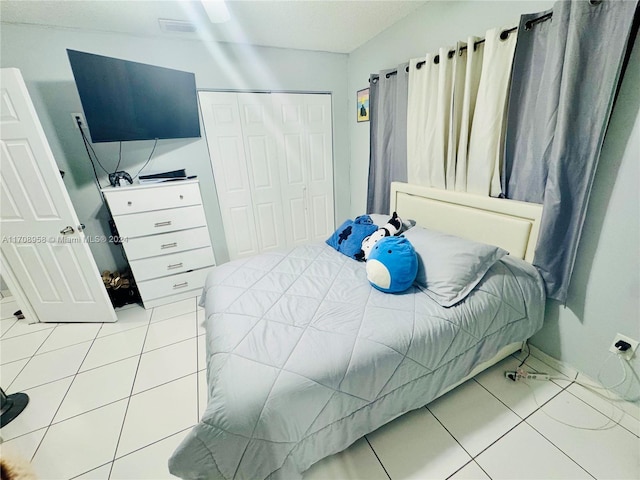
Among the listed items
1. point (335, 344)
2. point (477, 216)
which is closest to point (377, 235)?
point (477, 216)

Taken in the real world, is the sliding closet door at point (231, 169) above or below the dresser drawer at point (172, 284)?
above

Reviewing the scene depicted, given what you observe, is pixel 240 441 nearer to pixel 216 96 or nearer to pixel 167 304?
pixel 167 304

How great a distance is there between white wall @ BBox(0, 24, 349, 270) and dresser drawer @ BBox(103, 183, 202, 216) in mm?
456

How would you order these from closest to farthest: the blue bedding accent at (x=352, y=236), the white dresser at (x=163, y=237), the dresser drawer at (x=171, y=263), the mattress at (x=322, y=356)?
the mattress at (x=322, y=356) → the blue bedding accent at (x=352, y=236) → the white dresser at (x=163, y=237) → the dresser drawer at (x=171, y=263)

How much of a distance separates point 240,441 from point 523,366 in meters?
1.77

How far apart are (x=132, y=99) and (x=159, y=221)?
1.02 meters

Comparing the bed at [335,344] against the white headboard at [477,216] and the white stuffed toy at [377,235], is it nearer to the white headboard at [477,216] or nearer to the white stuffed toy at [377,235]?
the white headboard at [477,216]

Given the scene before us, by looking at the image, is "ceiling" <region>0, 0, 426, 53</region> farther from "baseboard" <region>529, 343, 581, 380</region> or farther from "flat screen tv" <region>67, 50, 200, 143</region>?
"baseboard" <region>529, 343, 581, 380</region>

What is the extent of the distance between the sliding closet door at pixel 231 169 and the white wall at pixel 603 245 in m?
2.11

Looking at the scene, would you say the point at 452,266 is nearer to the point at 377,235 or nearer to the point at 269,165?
the point at 377,235

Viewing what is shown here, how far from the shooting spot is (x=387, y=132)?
2.56m

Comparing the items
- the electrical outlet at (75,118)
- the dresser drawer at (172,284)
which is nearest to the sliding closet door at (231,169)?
the dresser drawer at (172,284)

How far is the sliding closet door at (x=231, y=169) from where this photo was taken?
280 centimetres

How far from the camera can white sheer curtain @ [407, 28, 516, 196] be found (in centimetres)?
165
